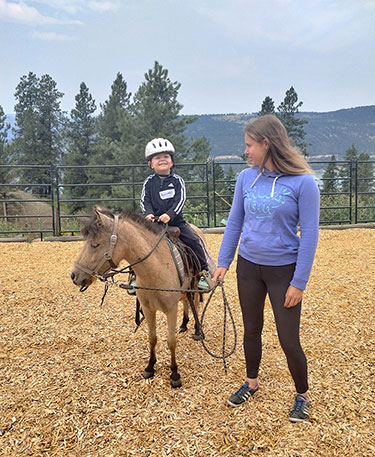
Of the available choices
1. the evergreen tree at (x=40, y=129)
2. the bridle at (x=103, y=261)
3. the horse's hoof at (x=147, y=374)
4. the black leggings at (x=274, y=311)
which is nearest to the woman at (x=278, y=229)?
the black leggings at (x=274, y=311)

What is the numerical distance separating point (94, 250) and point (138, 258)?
13.6 inches

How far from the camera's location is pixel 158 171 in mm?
3328

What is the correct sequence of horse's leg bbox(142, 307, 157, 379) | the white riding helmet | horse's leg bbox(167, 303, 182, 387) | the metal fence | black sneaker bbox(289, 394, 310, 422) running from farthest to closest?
the metal fence → the white riding helmet → horse's leg bbox(142, 307, 157, 379) → horse's leg bbox(167, 303, 182, 387) → black sneaker bbox(289, 394, 310, 422)

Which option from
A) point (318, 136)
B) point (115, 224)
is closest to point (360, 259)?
point (115, 224)

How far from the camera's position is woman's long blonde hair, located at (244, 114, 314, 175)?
2199 mm

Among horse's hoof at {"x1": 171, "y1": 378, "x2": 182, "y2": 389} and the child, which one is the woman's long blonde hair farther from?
horse's hoof at {"x1": 171, "y1": 378, "x2": 182, "y2": 389}

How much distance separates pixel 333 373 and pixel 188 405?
133 centimetres

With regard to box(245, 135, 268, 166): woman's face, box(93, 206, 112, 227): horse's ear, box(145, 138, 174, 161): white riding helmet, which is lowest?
box(93, 206, 112, 227): horse's ear

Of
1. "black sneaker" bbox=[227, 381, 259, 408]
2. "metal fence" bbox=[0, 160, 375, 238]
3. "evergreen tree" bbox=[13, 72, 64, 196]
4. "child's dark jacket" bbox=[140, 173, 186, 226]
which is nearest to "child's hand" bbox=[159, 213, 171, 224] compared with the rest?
"child's dark jacket" bbox=[140, 173, 186, 226]

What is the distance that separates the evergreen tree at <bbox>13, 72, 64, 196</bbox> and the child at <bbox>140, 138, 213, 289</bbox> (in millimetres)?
29997

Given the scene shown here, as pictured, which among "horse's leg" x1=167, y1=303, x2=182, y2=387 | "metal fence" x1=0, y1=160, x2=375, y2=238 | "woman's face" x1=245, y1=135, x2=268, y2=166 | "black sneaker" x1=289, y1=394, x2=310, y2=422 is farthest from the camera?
"metal fence" x1=0, y1=160, x2=375, y2=238

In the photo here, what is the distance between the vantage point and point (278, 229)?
7.38 ft

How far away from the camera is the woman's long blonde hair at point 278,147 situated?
2.20m

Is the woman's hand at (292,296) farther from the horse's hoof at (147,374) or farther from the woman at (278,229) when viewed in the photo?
the horse's hoof at (147,374)
